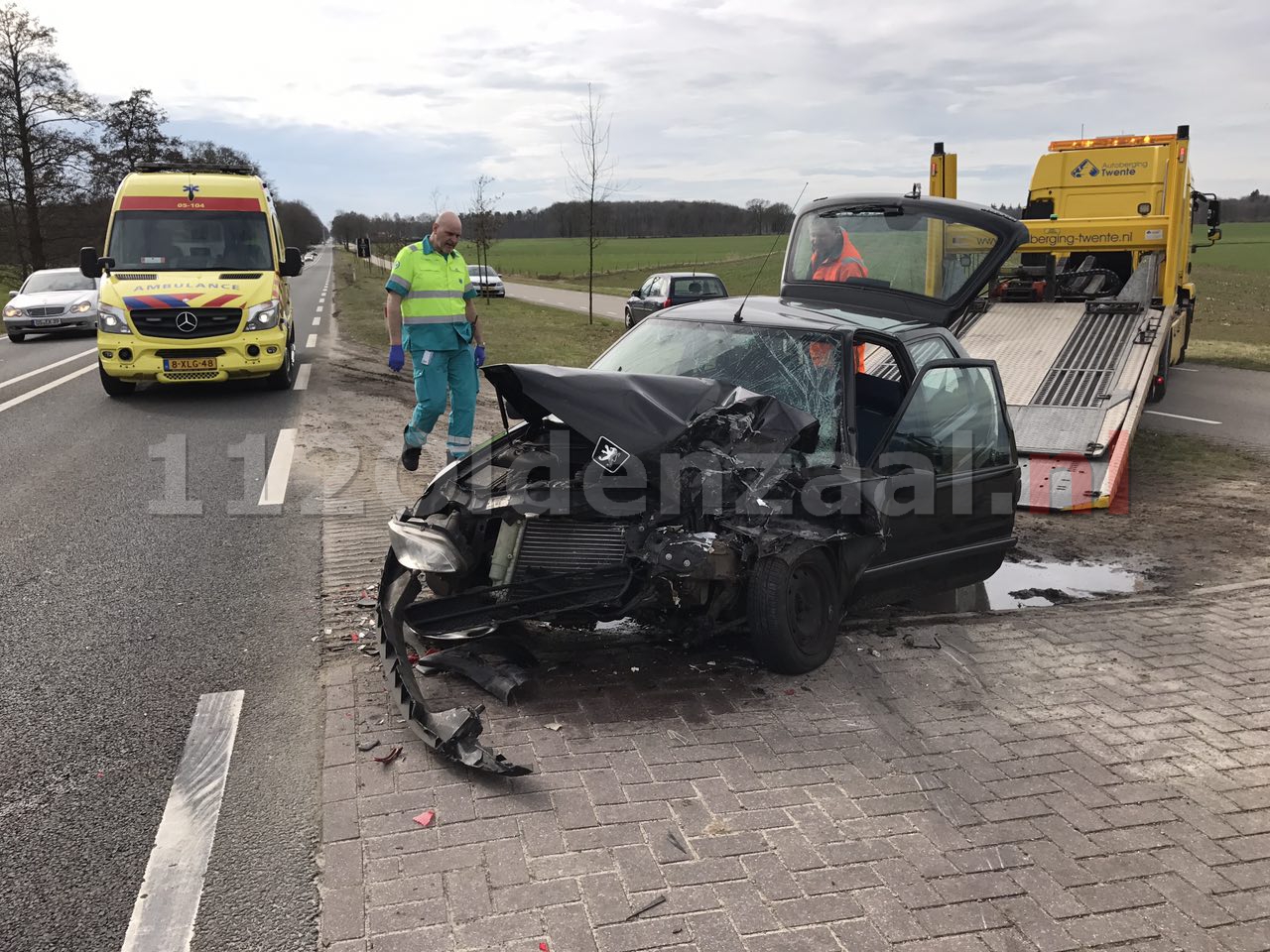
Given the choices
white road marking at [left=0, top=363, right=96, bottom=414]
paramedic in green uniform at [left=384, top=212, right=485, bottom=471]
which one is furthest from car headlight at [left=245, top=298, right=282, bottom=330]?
paramedic in green uniform at [left=384, top=212, right=485, bottom=471]

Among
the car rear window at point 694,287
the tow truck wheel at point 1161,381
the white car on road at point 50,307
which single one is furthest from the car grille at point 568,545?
the white car on road at point 50,307

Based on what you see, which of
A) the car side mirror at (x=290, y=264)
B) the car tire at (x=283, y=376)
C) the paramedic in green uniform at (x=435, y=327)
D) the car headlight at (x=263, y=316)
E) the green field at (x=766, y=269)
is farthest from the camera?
the green field at (x=766, y=269)

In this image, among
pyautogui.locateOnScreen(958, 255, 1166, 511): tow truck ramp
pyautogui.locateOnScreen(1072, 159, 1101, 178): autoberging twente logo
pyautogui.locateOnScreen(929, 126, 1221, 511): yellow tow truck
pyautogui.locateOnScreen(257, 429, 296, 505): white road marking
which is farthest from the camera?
pyautogui.locateOnScreen(1072, 159, 1101, 178): autoberging twente logo

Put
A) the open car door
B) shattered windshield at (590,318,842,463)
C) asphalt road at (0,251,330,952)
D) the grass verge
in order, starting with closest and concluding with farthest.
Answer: asphalt road at (0,251,330,952) → shattered windshield at (590,318,842,463) → the open car door → the grass verge

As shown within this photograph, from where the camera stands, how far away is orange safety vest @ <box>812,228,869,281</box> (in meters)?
6.43

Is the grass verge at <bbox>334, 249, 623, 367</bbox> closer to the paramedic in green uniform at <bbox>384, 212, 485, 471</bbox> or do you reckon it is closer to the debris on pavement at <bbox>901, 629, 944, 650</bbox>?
the paramedic in green uniform at <bbox>384, 212, 485, 471</bbox>

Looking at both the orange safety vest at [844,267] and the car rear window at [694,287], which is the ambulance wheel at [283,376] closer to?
the orange safety vest at [844,267]

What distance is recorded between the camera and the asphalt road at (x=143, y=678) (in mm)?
2850

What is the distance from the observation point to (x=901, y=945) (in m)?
2.68

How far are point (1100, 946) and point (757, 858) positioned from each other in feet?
3.27

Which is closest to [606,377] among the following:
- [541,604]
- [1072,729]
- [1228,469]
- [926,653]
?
[541,604]

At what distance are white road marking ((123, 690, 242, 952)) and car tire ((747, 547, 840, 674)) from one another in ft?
7.32

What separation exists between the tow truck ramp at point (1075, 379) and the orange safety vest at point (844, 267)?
8.39 ft

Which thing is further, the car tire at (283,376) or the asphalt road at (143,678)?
the car tire at (283,376)
